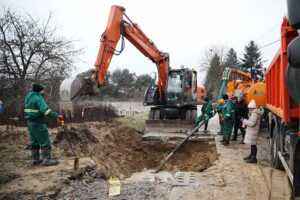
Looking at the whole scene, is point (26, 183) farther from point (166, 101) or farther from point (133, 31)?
point (166, 101)

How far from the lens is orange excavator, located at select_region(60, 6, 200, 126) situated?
857cm

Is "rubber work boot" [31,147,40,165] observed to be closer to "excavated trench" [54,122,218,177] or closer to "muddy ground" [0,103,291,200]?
"muddy ground" [0,103,291,200]

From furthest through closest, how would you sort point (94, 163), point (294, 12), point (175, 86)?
1. point (175, 86)
2. point (94, 163)
3. point (294, 12)

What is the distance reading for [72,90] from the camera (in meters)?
7.22

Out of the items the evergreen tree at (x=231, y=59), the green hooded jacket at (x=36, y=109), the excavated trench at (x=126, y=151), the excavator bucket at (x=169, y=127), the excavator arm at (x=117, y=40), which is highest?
the evergreen tree at (x=231, y=59)

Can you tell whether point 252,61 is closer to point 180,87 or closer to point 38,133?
point 180,87

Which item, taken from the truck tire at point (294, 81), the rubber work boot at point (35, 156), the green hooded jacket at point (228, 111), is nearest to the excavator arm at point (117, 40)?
the rubber work boot at point (35, 156)

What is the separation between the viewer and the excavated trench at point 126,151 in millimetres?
7203

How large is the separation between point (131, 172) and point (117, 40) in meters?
4.46

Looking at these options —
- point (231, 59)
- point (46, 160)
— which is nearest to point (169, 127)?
point (46, 160)

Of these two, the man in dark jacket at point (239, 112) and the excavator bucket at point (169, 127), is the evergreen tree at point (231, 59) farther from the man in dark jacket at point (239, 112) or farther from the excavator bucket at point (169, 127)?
the man in dark jacket at point (239, 112)

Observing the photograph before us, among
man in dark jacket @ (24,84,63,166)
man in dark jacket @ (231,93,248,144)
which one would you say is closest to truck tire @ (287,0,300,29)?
man in dark jacket @ (24,84,63,166)

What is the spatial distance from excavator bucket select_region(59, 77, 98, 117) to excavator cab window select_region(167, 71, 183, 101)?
4.53 metres

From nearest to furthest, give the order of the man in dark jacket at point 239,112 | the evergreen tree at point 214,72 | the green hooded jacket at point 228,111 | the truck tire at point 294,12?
the truck tire at point 294,12
the green hooded jacket at point 228,111
the man in dark jacket at point 239,112
the evergreen tree at point 214,72
